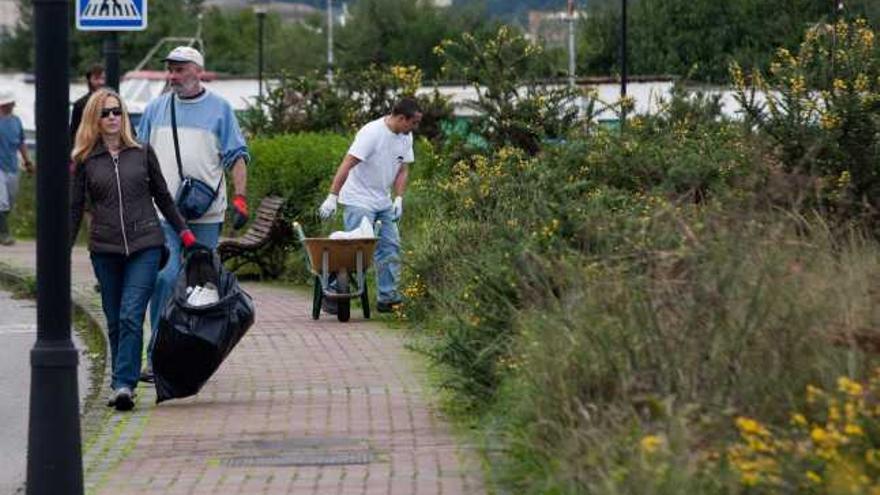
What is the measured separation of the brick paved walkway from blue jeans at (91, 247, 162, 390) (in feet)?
0.79

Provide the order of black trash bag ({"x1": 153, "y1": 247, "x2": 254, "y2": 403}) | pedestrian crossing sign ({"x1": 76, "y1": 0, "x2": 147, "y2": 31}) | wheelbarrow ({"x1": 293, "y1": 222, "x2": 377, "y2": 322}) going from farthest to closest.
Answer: pedestrian crossing sign ({"x1": 76, "y1": 0, "x2": 147, "y2": 31}), wheelbarrow ({"x1": 293, "y1": 222, "x2": 377, "y2": 322}), black trash bag ({"x1": 153, "y1": 247, "x2": 254, "y2": 403})

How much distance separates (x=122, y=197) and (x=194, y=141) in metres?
1.09

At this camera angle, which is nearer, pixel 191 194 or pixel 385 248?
pixel 191 194

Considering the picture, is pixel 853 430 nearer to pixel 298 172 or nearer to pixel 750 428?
pixel 750 428

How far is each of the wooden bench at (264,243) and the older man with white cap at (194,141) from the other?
5.95 m

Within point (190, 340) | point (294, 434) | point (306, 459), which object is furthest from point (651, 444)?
point (190, 340)

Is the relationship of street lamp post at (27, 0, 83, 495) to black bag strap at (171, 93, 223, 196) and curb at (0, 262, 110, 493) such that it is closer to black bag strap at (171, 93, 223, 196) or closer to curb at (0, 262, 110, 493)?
curb at (0, 262, 110, 493)

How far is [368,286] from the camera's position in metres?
16.7

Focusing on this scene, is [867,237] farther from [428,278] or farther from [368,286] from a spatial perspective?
[368,286]

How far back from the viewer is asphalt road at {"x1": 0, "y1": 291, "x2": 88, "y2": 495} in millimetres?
9812

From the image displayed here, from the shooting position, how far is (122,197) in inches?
431

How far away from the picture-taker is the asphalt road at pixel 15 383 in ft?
32.2

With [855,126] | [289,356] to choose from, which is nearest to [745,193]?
[855,126]

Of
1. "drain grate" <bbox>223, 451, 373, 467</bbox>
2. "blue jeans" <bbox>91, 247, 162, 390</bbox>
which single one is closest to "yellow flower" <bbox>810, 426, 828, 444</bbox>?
"drain grate" <bbox>223, 451, 373, 467</bbox>
